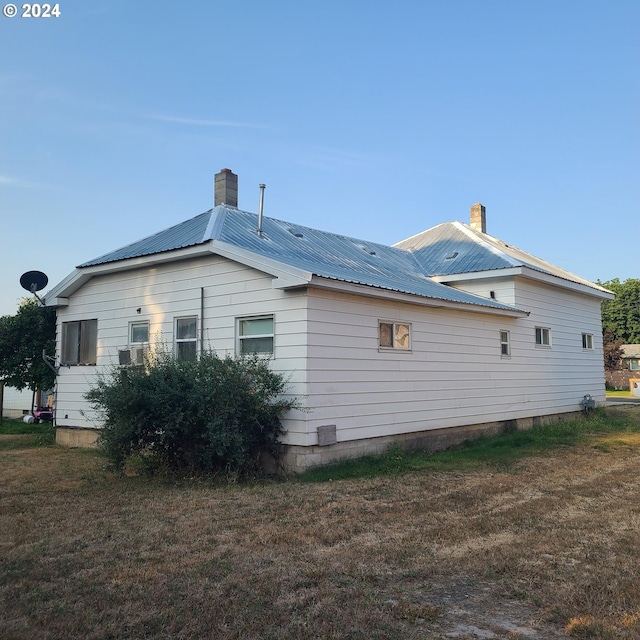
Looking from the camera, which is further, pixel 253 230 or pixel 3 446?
pixel 3 446

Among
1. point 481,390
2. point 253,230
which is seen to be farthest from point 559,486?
point 253,230

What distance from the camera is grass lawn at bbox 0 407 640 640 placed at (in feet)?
14.0

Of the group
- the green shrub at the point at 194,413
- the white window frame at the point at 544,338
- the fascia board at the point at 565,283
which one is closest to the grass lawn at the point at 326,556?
the green shrub at the point at 194,413

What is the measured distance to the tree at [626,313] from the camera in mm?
63531

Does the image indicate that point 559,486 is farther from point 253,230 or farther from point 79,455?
point 79,455

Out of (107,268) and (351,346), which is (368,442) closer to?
(351,346)

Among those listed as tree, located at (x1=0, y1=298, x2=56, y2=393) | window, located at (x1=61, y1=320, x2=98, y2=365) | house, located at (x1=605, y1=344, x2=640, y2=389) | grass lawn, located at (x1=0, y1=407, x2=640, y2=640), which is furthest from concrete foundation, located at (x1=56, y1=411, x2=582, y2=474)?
house, located at (x1=605, y1=344, x2=640, y2=389)

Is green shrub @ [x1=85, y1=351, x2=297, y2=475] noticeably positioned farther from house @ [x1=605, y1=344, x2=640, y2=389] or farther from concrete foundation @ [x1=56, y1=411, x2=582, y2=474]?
house @ [x1=605, y1=344, x2=640, y2=389]

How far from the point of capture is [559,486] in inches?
362

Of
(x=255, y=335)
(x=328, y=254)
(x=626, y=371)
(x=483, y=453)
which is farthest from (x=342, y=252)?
(x=626, y=371)

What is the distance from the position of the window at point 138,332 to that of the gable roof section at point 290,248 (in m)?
1.44

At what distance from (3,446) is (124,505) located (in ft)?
27.4

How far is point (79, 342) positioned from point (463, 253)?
1061 centimetres

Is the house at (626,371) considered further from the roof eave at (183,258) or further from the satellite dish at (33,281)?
the satellite dish at (33,281)
